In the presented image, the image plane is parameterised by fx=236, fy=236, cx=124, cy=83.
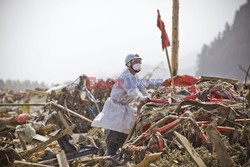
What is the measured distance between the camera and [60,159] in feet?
15.3

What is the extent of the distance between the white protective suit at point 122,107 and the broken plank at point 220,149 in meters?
1.94

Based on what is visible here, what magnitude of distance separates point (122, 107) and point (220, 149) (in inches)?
95.6

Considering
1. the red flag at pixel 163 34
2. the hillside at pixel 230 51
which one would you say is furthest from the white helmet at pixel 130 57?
the hillside at pixel 230 51

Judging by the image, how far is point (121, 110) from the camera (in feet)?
16.4

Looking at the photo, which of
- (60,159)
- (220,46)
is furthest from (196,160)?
(220,46)

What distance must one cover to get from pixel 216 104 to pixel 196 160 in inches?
53.9

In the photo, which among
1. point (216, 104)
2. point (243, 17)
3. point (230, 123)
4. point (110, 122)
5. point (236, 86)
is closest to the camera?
point (230, 123)

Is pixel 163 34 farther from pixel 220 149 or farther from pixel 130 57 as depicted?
pixel 220 149

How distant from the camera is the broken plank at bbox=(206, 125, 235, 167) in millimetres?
2955

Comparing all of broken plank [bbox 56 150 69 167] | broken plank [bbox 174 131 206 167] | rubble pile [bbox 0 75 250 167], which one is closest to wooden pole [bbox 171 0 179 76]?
rubble pile [bbox 0 75 250 167]

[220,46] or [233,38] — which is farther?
[220,46]

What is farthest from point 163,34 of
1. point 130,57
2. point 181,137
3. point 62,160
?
point 62,160

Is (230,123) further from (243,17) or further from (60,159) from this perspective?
(243,17)

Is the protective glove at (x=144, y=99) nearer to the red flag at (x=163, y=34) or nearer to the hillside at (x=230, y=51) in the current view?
the red flag at (x=163, y=34)
